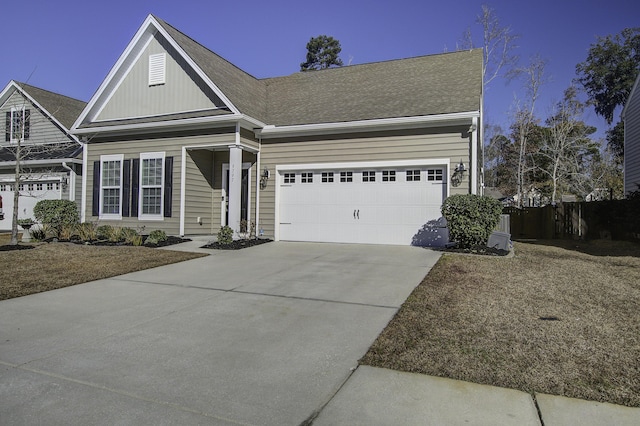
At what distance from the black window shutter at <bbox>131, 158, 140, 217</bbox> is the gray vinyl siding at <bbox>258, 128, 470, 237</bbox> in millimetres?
3968

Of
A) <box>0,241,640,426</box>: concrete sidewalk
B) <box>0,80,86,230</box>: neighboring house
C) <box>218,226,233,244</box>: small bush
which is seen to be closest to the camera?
<box>0,241,640,426</box>: concrete sidewalk

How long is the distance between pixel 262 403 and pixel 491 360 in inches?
80.1

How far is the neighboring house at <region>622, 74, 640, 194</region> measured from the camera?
17.2 meters

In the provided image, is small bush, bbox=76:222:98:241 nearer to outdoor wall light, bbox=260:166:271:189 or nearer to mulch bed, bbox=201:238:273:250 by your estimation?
mulch bed, bbox=201:238:273:250

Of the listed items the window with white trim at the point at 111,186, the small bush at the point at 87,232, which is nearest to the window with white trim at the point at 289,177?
the window with white trim at the point at 111,186

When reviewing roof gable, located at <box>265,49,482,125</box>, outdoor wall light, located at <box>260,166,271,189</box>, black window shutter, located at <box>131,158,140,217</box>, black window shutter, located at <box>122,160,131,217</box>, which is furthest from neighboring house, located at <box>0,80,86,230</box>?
roof gable, located at <box>265,49,482,125</box>

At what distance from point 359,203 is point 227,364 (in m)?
8.54

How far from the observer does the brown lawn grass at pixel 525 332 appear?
3.28 meters

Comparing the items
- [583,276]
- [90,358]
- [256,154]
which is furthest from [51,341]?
[256,154]

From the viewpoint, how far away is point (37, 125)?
18016 mm

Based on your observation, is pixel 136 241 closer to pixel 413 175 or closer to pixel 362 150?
pixel 362 150

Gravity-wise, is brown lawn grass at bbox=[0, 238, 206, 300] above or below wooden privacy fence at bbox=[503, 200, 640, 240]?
below

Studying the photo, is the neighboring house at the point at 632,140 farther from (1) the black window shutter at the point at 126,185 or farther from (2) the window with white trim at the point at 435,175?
(1) the black window shutter at the point at 126,185

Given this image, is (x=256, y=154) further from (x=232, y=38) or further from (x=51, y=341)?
(x=51, y=341)
